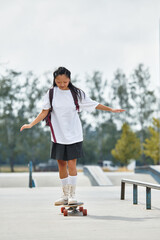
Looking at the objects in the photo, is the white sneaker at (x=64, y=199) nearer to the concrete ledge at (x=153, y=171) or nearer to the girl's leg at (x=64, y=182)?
the girl's leg at (x=64, y=182)

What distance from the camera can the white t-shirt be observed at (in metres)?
5.17

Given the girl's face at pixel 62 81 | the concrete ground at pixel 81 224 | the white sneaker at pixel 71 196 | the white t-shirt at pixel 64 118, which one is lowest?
the concrete ground at pixel 81 224

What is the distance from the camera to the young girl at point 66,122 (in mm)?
5168

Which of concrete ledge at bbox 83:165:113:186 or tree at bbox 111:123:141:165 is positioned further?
tree at bbox 111:123:141:165

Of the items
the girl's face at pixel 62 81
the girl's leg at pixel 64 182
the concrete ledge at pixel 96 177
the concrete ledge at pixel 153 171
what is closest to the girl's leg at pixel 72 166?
the girl's leg at pixel 64 182

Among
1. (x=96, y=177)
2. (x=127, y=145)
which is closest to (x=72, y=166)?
(x=96, y=177)

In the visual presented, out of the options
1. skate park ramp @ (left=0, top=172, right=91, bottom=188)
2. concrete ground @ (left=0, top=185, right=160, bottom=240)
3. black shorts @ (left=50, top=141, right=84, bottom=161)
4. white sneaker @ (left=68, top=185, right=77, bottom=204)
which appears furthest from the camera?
skate park ramp @ (left=0, top=172, right=91, bottom=188)

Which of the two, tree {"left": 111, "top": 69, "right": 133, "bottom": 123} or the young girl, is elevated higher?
tree {"left": 111, "top": 69, "right": 133, "bottom": 123}

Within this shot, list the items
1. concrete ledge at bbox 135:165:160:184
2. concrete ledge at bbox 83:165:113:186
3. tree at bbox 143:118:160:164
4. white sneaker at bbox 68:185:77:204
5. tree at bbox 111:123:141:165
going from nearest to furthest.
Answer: white sneaker at bbox 68:185:77:204
concrete ledge at bbox 83:165:113:186
concrete ledge at bbox 135:165:160:184
tree at bbox 143:118:160:164
tree at bbox 111:123:141:165

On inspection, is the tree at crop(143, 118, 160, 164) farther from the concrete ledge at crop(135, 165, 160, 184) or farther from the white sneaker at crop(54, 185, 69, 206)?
the white sneaker at crop(54, 185, 69, 206)

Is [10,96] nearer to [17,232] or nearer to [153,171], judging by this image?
[153,171]

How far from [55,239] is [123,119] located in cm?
4392

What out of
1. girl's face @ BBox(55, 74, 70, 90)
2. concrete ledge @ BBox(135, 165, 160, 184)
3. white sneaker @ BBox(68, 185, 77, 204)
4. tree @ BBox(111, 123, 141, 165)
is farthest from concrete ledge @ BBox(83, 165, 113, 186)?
tree @ BBox(111, 123, 141, 165)

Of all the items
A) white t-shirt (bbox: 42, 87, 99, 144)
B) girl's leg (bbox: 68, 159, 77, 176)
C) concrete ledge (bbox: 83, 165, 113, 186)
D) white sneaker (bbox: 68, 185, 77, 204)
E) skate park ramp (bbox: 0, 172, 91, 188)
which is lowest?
skate park ramp (bbox: 0, 172, 91, 188)
